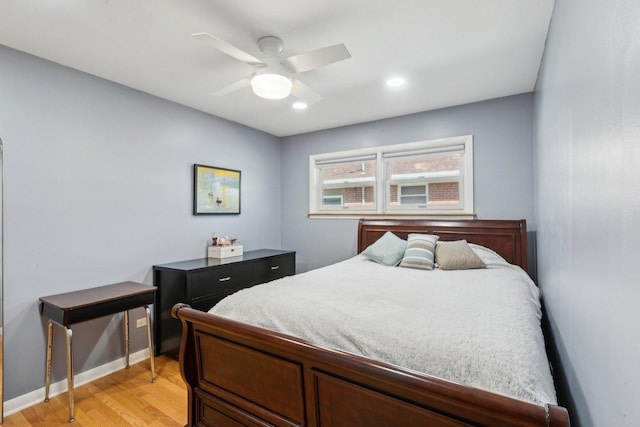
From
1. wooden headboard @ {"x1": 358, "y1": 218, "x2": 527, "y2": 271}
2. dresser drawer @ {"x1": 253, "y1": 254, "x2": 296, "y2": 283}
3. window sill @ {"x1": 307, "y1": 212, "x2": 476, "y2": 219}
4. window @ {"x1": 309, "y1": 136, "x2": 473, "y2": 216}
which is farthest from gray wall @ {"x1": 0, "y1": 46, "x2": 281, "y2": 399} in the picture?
wooden headboard @ {"x1": 358, "y1": 218, "x2": 527, "y2": 271}

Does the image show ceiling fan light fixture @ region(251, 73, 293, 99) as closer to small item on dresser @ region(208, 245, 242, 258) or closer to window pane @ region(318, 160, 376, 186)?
small item on dresser @ region(208, 245, 242, 258)

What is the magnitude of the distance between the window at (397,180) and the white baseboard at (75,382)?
266 centimetres

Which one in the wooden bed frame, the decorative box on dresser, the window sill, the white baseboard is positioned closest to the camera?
the wooden bed frame

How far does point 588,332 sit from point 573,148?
0.76 meters

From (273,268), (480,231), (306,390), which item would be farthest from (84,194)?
(480,231)

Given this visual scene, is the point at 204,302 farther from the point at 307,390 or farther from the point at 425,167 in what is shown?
the point at 425,167

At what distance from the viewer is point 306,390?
4.49 ft

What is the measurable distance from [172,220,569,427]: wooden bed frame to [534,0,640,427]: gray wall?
27 centimetres

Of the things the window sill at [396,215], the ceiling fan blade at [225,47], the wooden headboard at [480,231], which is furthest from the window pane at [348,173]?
the ceiling fan blade at [225,47]

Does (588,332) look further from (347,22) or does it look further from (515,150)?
(515,150)

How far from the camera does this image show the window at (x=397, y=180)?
11.7 ft

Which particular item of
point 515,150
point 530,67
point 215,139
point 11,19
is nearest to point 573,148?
point 530,67

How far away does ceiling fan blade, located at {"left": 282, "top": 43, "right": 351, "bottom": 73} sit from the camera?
1.78 meters

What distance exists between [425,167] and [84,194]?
3469 millimetres
